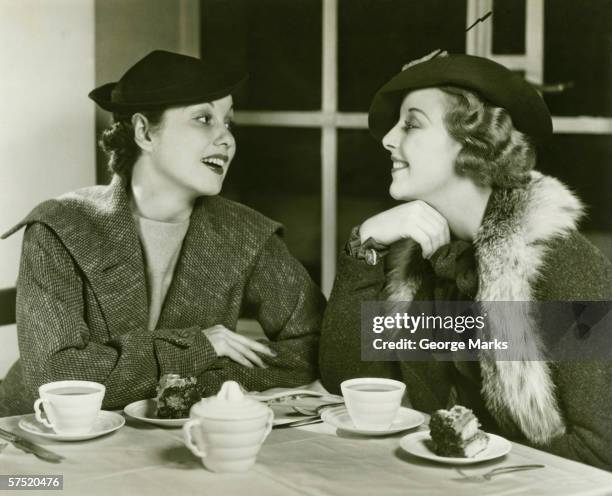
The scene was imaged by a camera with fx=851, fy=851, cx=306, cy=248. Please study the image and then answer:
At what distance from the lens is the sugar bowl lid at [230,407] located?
0.98 m

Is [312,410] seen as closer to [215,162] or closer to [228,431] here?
[228,431]

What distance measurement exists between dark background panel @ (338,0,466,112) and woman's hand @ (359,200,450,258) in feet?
1.88

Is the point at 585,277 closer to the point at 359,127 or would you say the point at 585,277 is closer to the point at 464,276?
the point at 464,276

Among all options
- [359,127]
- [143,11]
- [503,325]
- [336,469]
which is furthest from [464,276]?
[143,11]

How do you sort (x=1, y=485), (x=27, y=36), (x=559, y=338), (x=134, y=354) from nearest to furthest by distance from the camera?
1. (x=1, y=485)
2. (x=559, y=338)
3. (x=134, y=354)
4. (x=27, y=36)

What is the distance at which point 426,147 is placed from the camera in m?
1.50

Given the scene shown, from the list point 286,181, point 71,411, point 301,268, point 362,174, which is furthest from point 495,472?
point 286,181

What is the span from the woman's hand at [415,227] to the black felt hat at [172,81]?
0.41 metres

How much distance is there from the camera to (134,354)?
55.6 inches

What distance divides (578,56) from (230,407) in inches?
48.9

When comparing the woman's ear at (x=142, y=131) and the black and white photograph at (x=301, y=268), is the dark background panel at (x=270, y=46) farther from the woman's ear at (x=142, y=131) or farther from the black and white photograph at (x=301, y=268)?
the woman's ear at (x=142, y=131)

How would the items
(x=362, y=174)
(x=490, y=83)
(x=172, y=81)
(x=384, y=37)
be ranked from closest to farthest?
(x=490, y=83) < (x=172, y=81) < (x=384, y=37) < (x=362, y=174)

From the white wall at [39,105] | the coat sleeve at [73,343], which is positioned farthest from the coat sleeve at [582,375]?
the white wall at [39,105]

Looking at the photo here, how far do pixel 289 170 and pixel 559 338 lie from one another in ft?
3.54
